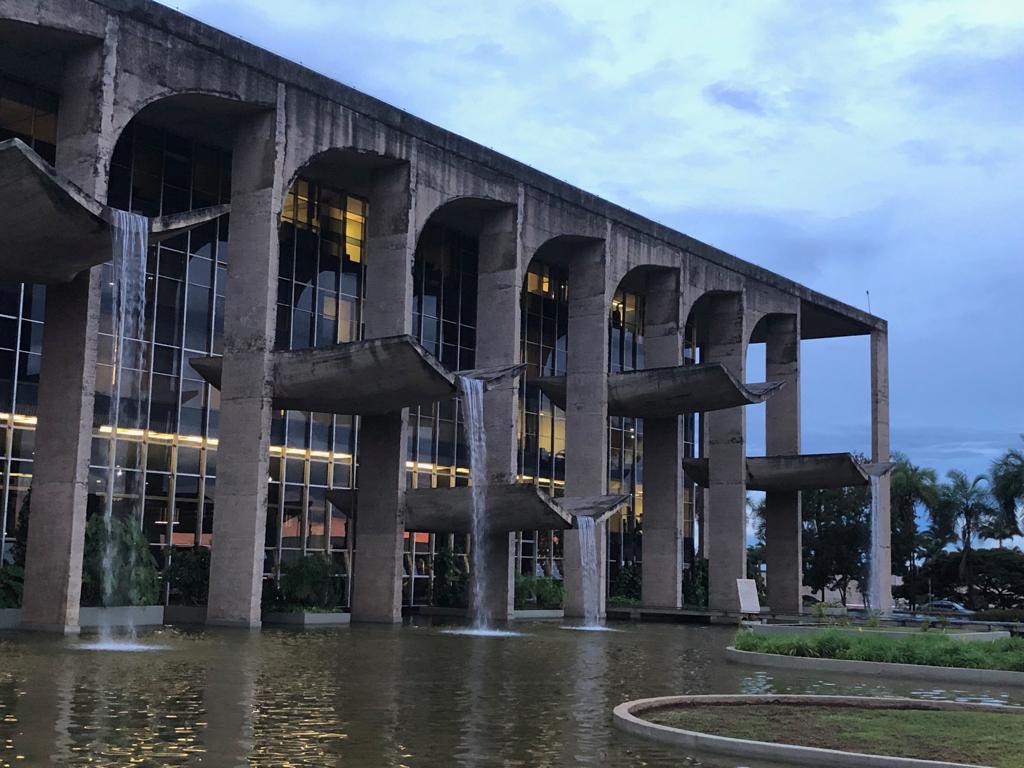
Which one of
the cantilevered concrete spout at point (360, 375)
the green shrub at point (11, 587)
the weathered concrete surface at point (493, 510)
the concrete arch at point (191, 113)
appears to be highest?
the concrete arch at point (191, 113)

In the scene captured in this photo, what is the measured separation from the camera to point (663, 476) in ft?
155

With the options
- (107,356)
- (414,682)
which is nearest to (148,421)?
(107,356)

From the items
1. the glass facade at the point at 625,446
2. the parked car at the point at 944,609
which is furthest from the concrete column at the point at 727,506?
the parked car at the point at 944,609

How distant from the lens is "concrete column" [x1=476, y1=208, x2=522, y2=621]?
3750 centimetres

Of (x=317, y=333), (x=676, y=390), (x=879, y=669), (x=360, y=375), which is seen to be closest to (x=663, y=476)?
(x=676, y=390)

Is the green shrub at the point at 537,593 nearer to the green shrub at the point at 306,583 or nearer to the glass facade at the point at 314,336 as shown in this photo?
the glass facade at the point at 314,336

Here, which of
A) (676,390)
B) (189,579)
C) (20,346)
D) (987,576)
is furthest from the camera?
(987,576)

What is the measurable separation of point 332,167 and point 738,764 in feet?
99.3

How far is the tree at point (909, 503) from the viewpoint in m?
73.3

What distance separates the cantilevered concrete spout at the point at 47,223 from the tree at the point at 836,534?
50.7 metres

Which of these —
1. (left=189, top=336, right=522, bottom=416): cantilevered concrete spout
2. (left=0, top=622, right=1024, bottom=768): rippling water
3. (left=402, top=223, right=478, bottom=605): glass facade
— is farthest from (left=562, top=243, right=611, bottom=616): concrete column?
(left=0, top=622, right=1024, bottom=768): rippling water

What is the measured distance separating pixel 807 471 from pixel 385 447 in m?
21.4

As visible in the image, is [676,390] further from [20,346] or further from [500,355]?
[20,346]

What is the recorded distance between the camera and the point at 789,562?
5319 cm
